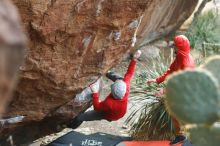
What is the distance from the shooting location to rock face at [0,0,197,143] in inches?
182

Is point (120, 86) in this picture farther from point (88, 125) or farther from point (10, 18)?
point (10, 18)

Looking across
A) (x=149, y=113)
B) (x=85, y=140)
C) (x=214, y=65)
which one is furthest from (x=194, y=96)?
(x=149, y=113)

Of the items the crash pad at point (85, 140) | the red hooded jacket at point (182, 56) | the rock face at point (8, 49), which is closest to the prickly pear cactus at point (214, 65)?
the rock face at point (8, 49)

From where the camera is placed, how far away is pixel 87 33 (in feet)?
16.3

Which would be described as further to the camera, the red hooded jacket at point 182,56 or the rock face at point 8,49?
the red hooded jacket at point 182,56

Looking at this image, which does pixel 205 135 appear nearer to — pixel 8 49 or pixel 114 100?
pixel 8 49

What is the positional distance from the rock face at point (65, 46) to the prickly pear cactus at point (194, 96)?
2880 millimetres

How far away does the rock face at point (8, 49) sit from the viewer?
78cm

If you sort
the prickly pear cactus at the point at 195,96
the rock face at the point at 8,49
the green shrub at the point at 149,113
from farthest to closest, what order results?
the green shrub at the point at 149,113 → the prickly pear cactus at the point at 195,96 → the rock face at the point at 8,49

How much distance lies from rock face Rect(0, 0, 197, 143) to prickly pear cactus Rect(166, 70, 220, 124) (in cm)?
288

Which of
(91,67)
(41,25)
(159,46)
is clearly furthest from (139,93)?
(159,46)

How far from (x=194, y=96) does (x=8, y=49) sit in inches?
45.9

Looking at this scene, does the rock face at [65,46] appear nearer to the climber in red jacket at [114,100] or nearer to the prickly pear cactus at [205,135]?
the climber in red jacket at [114,100]

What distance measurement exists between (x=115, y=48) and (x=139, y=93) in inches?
89.3
